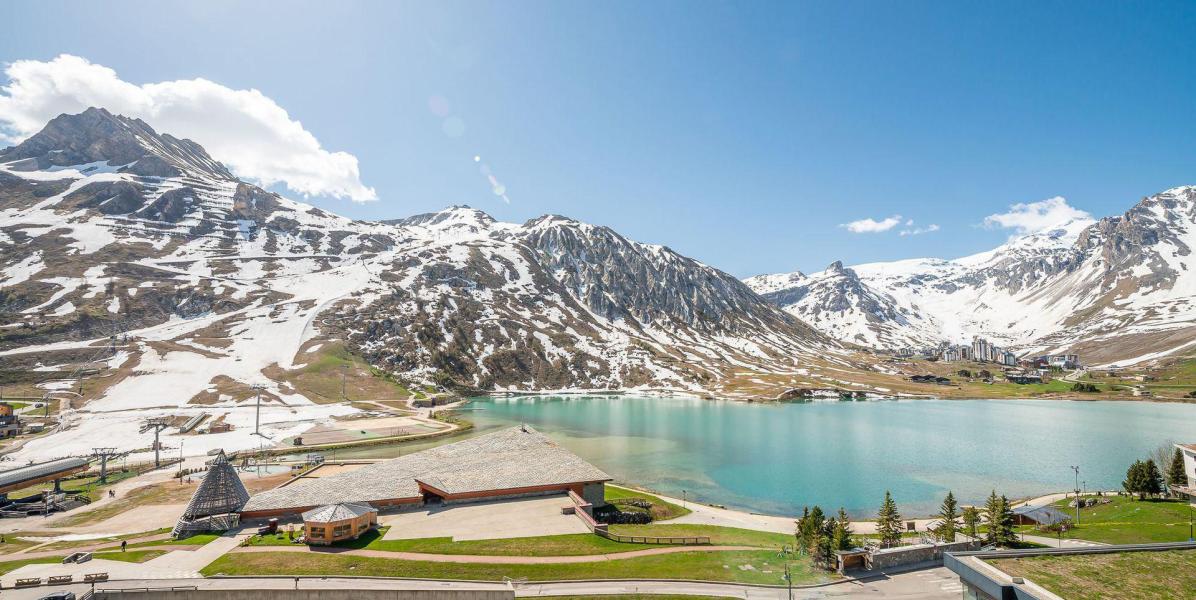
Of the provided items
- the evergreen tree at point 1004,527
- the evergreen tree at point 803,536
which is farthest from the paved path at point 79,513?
the evergreen tree at point 1004,527

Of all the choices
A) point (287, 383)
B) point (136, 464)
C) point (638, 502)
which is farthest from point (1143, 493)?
point (287, 383)

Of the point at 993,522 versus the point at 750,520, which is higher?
the point at 993,522

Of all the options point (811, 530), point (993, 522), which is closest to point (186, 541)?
point (811, 530)

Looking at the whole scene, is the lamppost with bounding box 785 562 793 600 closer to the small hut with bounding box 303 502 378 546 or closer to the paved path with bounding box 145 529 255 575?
the small hut with bounding box 303 502 378 546

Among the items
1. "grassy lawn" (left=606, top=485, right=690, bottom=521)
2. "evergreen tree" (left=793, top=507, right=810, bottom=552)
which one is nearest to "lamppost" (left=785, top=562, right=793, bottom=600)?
"evergreen tree" (left=793, top=507, right=810, bottom=552)

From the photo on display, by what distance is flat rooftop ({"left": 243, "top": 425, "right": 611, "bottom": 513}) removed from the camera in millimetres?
49688

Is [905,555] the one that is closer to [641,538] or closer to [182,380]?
[641,538]

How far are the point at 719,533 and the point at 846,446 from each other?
61.7 m

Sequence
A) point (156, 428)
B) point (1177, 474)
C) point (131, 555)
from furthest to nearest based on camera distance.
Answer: point (156, 428)
point (1177, 474)
point (131, 555)

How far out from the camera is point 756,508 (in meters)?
61.4

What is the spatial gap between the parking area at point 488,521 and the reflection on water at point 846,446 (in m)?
24.4

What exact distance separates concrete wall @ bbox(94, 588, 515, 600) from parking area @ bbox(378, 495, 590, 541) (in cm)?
1047

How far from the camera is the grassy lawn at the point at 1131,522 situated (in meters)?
45.2

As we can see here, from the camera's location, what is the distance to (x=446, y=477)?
55.8m
